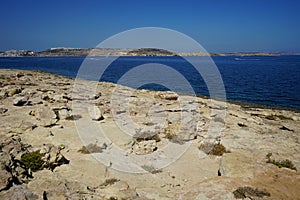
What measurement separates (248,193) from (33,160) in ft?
28.2

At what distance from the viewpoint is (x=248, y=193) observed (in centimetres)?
895

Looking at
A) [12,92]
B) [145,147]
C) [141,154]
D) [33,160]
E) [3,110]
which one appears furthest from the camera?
[12,92]

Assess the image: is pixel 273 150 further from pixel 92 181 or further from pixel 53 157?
pixel 53 157

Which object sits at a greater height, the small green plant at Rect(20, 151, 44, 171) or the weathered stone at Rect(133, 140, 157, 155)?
the small green plant at Rect(20, 151, 44, 171)

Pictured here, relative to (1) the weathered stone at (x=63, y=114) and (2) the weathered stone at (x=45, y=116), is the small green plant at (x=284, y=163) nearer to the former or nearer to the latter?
(2) the weathered stone at (x=45, y=116)

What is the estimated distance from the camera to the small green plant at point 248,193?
8867mm

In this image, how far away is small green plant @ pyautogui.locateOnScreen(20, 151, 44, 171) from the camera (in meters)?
10.4

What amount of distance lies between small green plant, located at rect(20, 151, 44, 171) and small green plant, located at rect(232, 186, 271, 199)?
7.87 metres

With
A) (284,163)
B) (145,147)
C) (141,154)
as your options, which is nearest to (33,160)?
(141,154)

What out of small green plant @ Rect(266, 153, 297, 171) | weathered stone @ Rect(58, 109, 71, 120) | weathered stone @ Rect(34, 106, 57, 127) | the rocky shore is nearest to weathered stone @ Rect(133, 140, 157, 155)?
the rocky shore

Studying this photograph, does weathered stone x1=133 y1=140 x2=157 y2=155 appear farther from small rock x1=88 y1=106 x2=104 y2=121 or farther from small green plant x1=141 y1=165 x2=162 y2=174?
small rock x1=88 y1=106 x2=104 y2=121

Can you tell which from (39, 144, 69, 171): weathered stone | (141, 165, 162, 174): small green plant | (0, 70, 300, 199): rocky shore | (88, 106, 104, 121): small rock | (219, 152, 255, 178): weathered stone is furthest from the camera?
(88, 106, 104, 121): small rock

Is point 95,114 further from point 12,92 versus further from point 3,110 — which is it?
point 12,92

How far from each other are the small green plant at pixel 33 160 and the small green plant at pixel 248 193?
7.87m
